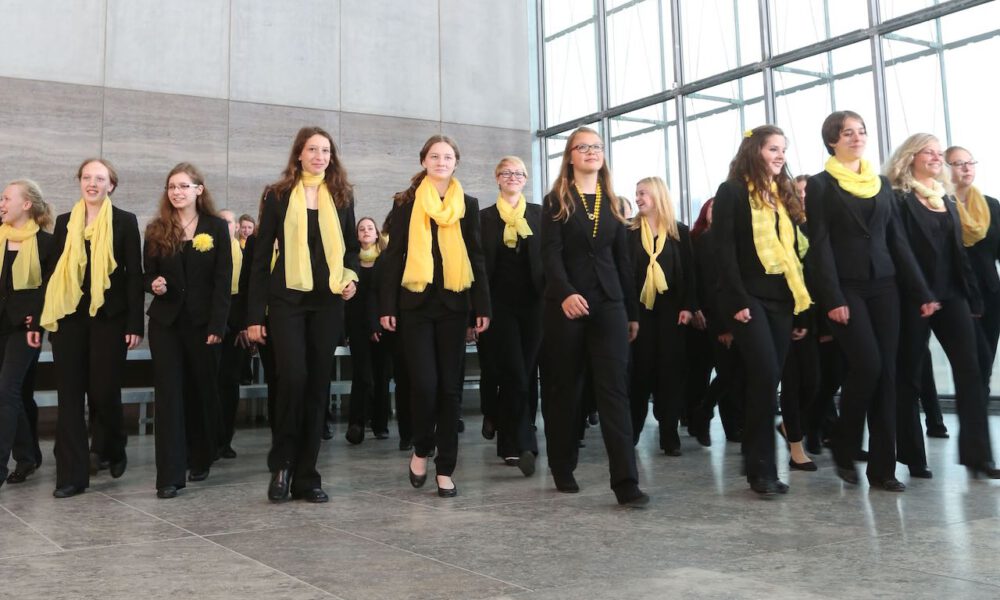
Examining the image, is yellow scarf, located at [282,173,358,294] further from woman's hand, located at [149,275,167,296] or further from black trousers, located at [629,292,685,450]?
black trousers, located at [629,292,685,450]

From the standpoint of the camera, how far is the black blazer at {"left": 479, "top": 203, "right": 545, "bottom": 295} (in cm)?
496

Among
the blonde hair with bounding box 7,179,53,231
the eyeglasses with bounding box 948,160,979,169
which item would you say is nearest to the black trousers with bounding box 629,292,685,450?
the eyeglasses with bounding box 948,160,979,169

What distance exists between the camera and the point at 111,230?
4.34 metres

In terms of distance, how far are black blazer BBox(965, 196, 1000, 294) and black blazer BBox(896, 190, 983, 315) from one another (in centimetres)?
94

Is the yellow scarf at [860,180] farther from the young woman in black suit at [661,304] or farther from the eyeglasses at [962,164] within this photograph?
the young woman in black suit at [661,304]

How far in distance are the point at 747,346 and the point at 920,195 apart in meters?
1.25

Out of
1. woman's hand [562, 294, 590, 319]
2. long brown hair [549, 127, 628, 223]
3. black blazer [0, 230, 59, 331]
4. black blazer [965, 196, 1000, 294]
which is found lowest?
woman's hand [562, 294, 590, 319]

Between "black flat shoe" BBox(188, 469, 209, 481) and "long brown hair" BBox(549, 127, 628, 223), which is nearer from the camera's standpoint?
"long brown hair" BBox(549, 127, 628, 223)

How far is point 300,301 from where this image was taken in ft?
12.8

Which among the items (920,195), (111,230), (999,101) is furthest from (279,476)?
(999,101)

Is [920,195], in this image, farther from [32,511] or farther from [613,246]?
[32,511]

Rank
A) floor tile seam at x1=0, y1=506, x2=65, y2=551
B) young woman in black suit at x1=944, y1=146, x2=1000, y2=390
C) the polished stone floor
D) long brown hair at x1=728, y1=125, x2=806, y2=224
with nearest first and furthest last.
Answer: the polished stone floor, floor tile seam at x1=0, y1=506, x2=65, y2=551, long brown hair at x1=728, y1=125, x2=806, y2=224, young woman in black suit at x1=944, y1=146, x2=1000, y2=390

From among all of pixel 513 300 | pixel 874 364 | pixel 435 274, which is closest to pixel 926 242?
pixel 874 364

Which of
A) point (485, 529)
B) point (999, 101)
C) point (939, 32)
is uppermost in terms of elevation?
point (939, 32)
